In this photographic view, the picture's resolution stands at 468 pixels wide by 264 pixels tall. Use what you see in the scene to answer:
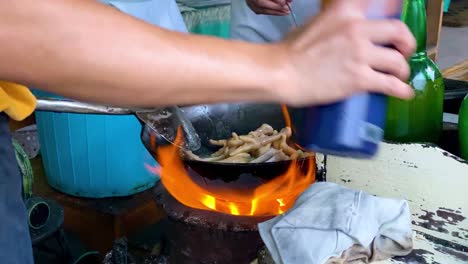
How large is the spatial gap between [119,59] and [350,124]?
300 millimetres

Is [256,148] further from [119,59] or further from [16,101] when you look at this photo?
[119,59]

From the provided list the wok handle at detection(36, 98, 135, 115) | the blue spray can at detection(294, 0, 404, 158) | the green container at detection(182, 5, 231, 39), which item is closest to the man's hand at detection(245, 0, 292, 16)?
the wok handle at detection(36, 98, 135, 115)

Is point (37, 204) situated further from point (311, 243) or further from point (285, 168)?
point (311, 243)

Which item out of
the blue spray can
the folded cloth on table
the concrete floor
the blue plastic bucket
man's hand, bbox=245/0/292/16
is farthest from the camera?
the concrete floor

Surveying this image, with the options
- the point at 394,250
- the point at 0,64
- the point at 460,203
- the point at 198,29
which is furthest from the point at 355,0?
the point at 198,29

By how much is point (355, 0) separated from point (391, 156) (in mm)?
620

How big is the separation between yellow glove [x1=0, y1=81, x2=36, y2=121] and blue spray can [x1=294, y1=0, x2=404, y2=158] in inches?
14.1

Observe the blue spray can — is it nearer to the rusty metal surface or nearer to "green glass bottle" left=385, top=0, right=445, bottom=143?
the rusty metal surface

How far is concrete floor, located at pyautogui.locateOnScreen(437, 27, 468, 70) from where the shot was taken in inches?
190

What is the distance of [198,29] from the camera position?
3.03 metres

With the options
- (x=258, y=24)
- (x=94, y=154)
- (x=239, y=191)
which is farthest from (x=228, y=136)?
(x=94, y=154)

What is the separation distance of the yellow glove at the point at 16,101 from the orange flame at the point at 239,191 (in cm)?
52

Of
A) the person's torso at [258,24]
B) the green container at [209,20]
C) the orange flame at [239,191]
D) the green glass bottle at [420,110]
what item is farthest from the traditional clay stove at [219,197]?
the green container at [209,20]

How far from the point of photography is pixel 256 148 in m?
1.40
